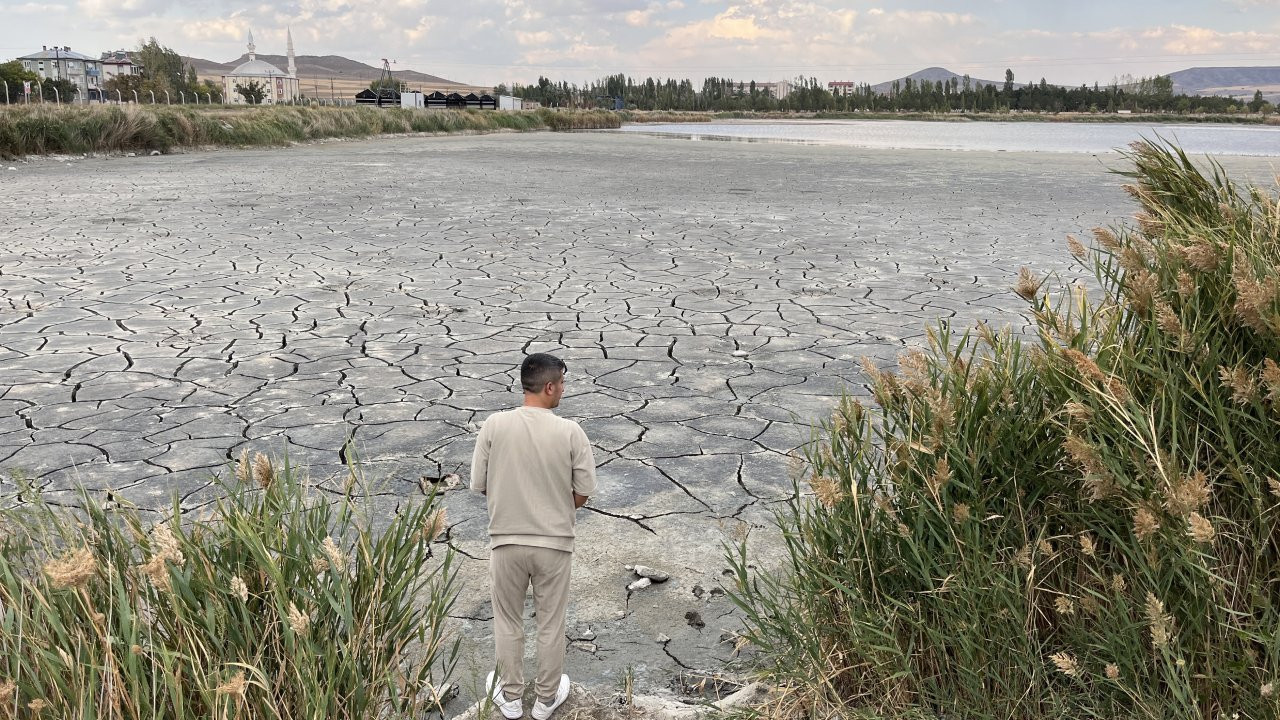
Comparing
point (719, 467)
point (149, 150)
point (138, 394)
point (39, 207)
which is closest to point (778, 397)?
point (719, 467)

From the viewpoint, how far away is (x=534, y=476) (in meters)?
2.54

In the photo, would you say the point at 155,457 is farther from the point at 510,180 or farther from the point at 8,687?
the point at 510,180

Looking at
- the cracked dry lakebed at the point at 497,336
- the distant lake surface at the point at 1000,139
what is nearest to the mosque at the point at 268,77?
the distant lake surface at the point at 1000,139

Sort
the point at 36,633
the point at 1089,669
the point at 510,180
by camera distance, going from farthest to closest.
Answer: the point at 510,180, the point at 1089,669, the point at 36,633

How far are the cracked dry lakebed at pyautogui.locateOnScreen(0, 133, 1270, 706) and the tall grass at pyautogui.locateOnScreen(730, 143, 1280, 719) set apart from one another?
0.44 meters

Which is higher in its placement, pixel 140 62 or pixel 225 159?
pixel 140 62

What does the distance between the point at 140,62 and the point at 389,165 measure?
8136cm

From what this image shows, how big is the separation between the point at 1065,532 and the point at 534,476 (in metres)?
1.29

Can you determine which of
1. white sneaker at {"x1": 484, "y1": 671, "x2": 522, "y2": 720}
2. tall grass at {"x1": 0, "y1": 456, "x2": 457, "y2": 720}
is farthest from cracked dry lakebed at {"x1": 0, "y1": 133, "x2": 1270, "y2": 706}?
tall grass at {"x1": 0, "y1": 456, "x2": 457, "y2": 720}

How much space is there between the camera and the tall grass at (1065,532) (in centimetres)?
202

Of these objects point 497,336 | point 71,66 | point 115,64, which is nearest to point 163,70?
point 71,66

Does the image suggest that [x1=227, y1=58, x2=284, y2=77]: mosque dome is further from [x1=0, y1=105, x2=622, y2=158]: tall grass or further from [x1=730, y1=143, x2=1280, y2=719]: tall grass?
[x1=730, y1=143, x2=1280, y2=719]: tall grass

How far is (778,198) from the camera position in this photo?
15617 millimetres

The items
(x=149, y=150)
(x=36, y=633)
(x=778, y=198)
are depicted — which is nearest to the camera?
(x=36, y=633)
